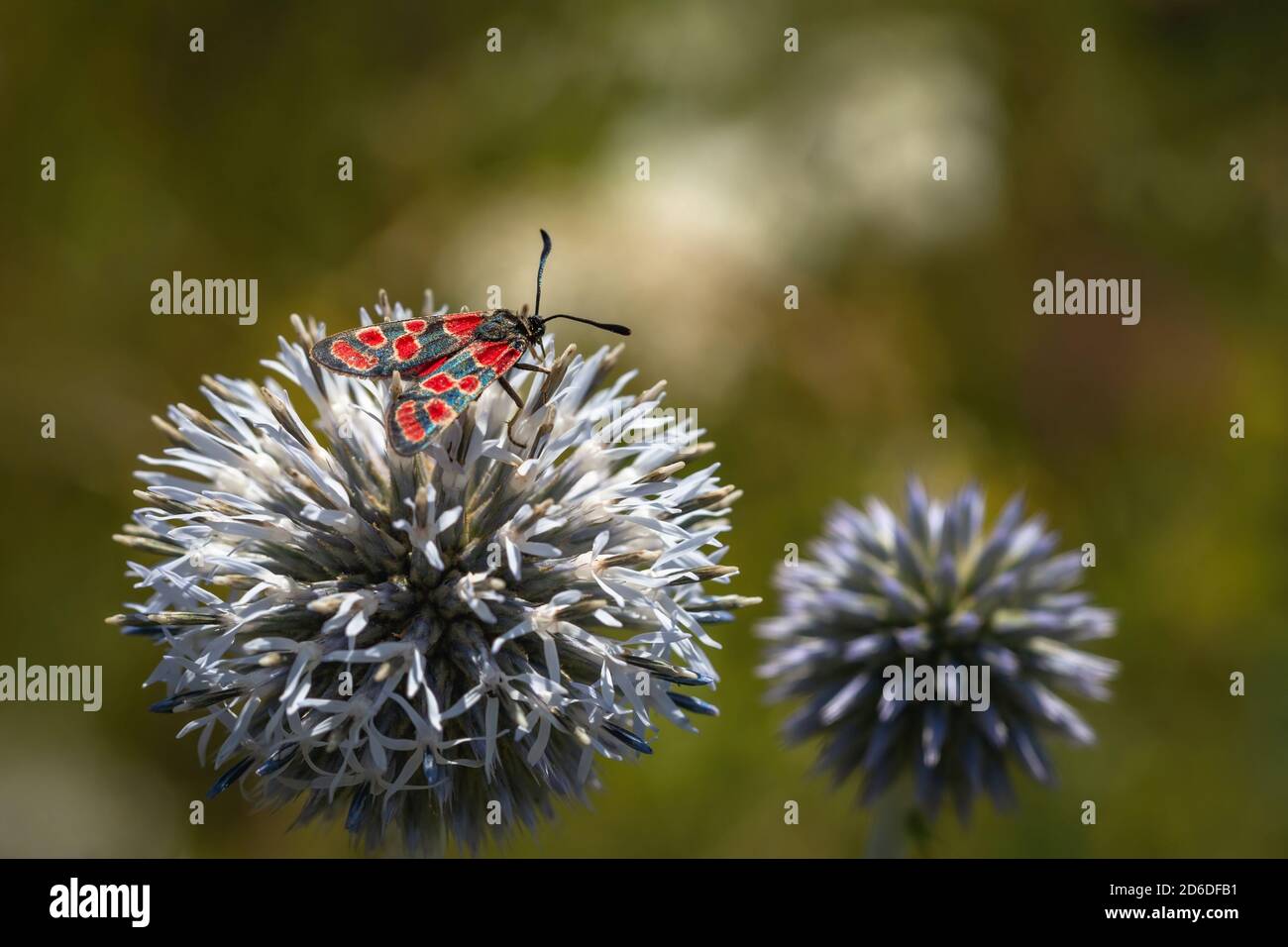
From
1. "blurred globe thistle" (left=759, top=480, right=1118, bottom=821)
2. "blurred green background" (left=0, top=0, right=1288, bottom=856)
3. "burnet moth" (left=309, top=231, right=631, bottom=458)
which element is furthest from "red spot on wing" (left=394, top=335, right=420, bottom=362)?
"blurred green background" (left=0, top=0, right=1288, bottom=856)

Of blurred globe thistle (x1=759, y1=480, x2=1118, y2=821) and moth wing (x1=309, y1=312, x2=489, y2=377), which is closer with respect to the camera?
moth wing (x1=309, y1=312, x2=489, y2=377)

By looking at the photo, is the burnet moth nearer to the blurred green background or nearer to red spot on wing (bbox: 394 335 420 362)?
red spot on wing (bbox: 394 335 420 362)

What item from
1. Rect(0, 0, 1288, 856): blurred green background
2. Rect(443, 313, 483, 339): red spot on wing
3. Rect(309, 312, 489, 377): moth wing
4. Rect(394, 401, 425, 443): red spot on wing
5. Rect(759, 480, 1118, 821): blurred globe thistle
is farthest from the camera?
Rect(0, 0, 1288, 856): blurred green background

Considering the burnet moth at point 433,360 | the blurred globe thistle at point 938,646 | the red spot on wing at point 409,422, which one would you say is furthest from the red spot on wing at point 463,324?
the blurred globe thistle at point 938,646

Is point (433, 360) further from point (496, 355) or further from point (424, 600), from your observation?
point (424, 600)

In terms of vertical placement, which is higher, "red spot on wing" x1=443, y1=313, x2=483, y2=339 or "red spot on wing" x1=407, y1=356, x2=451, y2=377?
"red spot on wing" x1=443, y1=313, x2=483, y2=339

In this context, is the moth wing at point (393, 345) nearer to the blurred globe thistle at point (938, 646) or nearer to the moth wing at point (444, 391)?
the moth wing at point (444, 391)

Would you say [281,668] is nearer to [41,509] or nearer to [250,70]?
[41,509]

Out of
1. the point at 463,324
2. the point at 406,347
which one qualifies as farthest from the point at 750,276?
the point at 406,347
